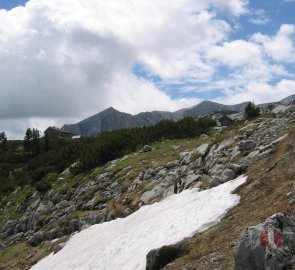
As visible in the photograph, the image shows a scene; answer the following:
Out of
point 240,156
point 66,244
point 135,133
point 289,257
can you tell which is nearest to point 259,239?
point 289,257

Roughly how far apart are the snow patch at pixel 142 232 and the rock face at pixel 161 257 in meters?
0.90

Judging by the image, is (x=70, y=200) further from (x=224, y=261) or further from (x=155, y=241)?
(x=224, y=261)

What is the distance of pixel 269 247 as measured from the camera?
36.7 ft

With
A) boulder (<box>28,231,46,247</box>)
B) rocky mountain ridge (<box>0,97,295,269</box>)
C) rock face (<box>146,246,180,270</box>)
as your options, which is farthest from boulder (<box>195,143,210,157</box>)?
rock face (<box>146,246,180,270</box>)

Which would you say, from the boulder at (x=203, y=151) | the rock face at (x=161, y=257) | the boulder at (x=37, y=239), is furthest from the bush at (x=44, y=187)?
the rock face at (x=161, y=257)

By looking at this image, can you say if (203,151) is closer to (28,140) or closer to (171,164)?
(171,164)

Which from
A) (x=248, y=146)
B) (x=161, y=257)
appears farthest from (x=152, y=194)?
(x=161, y=257)

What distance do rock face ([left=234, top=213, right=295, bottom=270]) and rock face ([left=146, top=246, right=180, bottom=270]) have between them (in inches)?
237

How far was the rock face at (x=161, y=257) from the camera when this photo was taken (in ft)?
57.4

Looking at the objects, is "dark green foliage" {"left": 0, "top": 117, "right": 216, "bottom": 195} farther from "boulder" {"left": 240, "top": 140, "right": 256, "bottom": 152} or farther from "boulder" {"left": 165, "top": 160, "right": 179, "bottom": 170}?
"boulder" {"left": 240, "top": 140, "right": 256, "bottom": 152}

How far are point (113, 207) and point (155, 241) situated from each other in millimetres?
15304

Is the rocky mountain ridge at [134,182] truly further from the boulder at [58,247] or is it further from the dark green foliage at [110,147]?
the dark green foliage at [110,147]

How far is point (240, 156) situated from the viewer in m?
30.8

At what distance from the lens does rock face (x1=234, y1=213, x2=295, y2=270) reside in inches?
433
